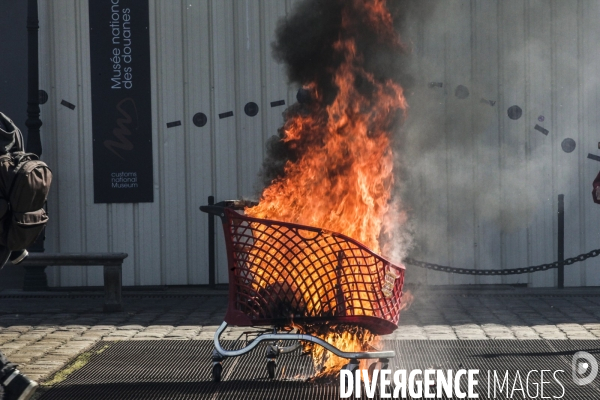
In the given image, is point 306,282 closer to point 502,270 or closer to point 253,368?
point 253,368

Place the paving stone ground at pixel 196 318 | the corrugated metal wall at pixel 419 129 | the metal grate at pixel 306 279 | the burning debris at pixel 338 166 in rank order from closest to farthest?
the metal grate at pixel 306 279, the burning debris at pixel 338 166, the paving stone ground at pixel 196 318, the corrugated metal wall at pixel 419 129

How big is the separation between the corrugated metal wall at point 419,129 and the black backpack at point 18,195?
646 centimetres

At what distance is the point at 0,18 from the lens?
1395 cm

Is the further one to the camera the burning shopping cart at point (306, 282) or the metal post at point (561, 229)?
the metal post at point (561, 229)

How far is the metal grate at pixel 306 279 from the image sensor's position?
18.8 feet

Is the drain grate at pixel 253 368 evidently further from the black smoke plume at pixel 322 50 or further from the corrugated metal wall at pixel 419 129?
the corrugated metal wall at pixel 419 129

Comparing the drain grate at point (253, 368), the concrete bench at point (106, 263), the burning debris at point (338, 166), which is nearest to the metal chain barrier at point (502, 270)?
the drain grate at point (253, 368)

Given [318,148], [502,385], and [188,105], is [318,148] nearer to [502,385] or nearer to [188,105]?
[502,385]

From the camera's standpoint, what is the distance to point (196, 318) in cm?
952

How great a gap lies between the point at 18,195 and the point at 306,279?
1.81 meters

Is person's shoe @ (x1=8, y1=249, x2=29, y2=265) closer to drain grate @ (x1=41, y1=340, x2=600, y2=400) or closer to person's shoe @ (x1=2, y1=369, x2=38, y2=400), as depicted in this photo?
person's shoe @ (x1=2, y1=369, x2=38, y2=400)

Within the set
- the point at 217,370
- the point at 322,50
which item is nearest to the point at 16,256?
the point at 217,370

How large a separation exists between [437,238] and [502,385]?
19.1 feet

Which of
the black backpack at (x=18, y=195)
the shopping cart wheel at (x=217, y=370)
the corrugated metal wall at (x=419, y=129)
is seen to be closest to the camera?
the black backpack at (x=18, y=195)
